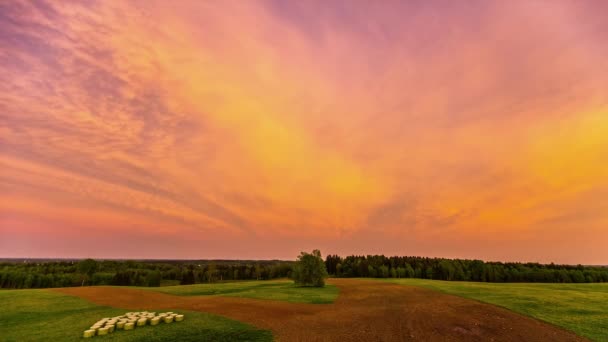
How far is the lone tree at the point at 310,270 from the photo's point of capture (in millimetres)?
60344

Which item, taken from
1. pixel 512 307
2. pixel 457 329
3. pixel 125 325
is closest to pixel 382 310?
pixel 457 329

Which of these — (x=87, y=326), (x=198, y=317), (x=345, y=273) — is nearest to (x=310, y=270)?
(x=198, y=317)

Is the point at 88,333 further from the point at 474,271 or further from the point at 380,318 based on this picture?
Answer: the point at 474,271

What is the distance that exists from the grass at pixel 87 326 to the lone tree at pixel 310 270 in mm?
31560

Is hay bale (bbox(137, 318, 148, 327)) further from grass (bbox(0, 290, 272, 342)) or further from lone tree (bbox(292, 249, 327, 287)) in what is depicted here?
lone tree (bbox(292, 249, 327, 287))

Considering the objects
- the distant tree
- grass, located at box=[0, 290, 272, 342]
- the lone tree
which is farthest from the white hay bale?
the distant tree

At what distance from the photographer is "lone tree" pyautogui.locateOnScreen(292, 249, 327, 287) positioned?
60.3 metres

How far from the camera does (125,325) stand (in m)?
25.4

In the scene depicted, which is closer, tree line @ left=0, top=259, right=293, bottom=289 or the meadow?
the meadow

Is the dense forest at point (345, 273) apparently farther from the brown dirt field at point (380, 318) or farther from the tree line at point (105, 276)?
the brown dirt field at point (380, 318)

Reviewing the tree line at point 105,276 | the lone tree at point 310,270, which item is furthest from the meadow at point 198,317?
the tree line at point 105,276

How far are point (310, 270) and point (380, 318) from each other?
3151 centimetres

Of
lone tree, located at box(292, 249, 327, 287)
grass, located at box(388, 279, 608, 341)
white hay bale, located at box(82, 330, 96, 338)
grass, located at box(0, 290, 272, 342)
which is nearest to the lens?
white hay bale, located at box(82, 330, 96, 338)

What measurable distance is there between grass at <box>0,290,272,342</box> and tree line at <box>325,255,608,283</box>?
96.2 m
